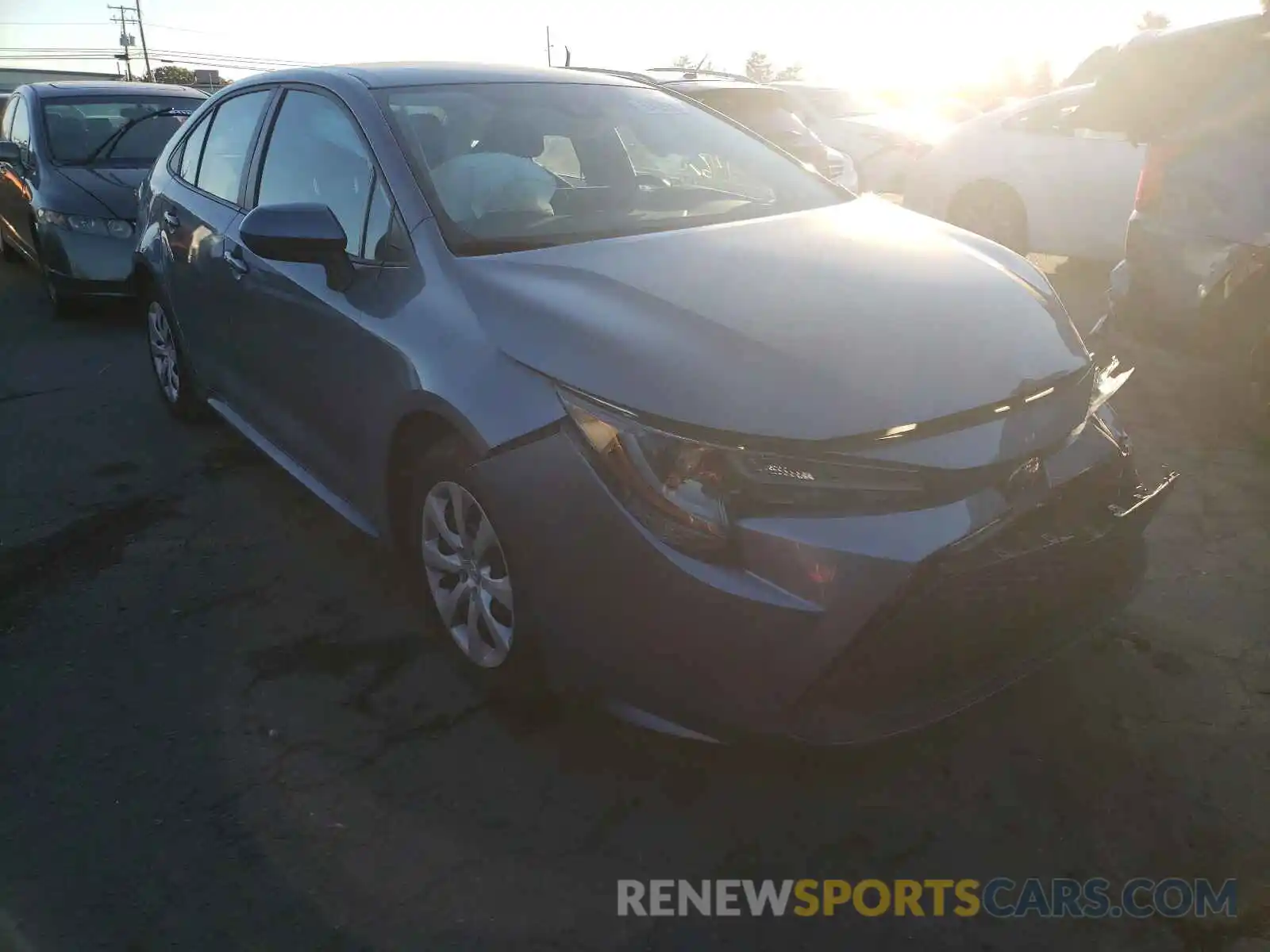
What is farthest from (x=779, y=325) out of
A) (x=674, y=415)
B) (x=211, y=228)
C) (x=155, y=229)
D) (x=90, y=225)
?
(x=90, y=225)

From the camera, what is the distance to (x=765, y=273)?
8.84ft

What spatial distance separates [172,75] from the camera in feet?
203

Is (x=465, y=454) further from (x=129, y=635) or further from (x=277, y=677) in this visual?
(x=129, y=635)

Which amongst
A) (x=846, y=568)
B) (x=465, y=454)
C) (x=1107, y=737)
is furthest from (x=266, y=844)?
(x=1107, y=737)

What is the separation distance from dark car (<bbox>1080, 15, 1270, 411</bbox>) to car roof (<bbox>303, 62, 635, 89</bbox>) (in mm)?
2631

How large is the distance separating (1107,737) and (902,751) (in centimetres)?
54

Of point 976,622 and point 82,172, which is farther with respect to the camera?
point 82,172

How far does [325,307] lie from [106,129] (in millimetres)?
5858

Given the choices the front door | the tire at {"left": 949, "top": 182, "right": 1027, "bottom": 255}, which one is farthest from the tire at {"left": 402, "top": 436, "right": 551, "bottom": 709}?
the tire at {"left": 949, "top": 182, "right": 1027, "bottom": 255}

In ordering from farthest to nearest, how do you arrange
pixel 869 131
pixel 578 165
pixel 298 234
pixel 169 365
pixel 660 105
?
1. pixel 869 131
2. pixel 169 365
3. pixel 660 105
4. pixel 578 165
5. pixel 298 234

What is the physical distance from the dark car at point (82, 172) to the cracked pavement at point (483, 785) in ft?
13.3

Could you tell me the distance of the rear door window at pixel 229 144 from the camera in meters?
3.95

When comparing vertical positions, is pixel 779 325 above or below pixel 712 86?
below

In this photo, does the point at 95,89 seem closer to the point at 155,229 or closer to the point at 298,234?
the point at 155,229
